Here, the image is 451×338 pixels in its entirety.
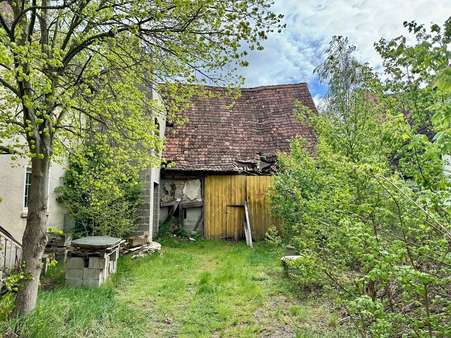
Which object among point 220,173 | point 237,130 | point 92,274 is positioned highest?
point 237,130

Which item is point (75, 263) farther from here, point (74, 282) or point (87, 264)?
point (74, 282)

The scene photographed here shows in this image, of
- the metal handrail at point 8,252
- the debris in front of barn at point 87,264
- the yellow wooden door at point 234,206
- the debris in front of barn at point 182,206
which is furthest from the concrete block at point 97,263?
the yellow wooden door at point 234,206

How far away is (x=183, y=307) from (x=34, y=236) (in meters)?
2.51

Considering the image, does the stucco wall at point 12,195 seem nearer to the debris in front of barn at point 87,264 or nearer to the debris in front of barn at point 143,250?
the debris in front of barn at point 87,264

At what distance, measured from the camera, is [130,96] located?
5.28 metres

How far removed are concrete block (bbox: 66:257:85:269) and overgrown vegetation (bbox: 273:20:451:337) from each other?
13.9 feet

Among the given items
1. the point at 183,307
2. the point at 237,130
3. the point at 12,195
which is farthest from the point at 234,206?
the point at 12,195

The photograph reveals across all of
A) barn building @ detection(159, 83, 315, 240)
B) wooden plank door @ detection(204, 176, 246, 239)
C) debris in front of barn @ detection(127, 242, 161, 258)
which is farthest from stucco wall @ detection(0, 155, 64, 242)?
wooden plank door @ detection(204, 176, 246, 239)

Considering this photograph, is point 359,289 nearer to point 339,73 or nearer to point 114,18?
point 114,18

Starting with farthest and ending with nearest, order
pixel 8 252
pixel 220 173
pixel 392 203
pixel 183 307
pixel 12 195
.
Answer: pixel 220 173, pixel 12 195, pixel 8 252, pixel 183 307, pixel 392 203

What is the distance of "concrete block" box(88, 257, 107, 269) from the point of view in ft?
21.0

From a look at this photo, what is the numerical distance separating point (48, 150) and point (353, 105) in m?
5.10

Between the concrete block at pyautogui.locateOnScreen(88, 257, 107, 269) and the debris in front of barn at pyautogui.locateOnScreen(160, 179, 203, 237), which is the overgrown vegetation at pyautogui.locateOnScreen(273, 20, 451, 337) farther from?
the debris in front of barn at pyautogui.locateOnScreen(160, 179, 203, 237)

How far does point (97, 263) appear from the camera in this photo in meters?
6.41
